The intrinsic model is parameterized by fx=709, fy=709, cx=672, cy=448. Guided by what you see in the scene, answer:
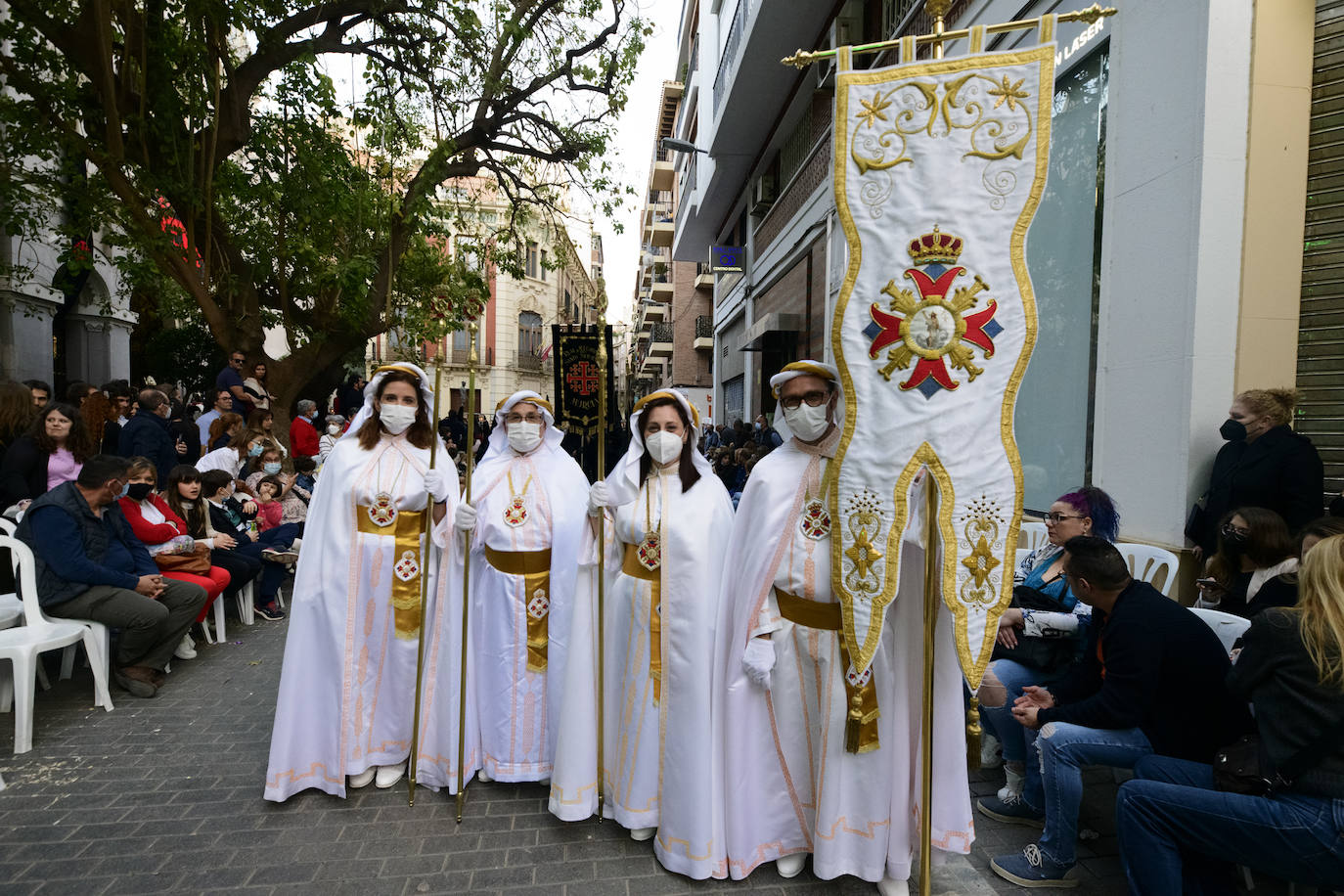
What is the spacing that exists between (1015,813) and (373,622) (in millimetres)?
3394

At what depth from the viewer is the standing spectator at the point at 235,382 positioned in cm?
834

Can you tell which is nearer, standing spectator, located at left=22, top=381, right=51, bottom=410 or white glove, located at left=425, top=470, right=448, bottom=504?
white glove, located at left=425, top=470, right=448, bottom=504

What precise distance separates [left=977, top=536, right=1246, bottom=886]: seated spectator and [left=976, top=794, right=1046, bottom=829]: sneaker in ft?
1.30

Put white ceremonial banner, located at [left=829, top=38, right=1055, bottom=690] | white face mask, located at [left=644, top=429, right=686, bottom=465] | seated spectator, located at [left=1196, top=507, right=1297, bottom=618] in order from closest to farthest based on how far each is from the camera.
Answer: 1. white ceremonial banner, located at [left=829, top=38, right=1055, bottom=690]
2. seated spectator, located at [left=1196, top=507, right=1297, bottom=618]
3. white face mask, located at [left=644, top=429, right=686, bottom=465]

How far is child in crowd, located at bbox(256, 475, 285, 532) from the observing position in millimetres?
7324

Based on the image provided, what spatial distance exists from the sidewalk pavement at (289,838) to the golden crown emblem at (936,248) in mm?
2531

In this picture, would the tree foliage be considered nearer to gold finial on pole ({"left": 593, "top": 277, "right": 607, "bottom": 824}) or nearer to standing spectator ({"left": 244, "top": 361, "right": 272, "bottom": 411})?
standing spectator ({"left": 244, "top": 361, "right": 272, "bottom": 411})

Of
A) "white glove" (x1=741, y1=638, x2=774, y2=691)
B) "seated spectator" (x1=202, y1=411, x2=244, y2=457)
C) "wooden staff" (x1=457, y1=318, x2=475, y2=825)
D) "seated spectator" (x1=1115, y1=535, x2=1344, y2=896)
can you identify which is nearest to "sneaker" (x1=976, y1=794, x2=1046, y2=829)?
"seated spectator" (x1=1115, y1=535, x2=1344, y2=896)

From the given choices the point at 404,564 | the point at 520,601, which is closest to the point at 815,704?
the point at 520,601

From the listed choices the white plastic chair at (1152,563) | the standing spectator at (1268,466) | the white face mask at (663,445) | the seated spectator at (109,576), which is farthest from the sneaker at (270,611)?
the standing spectator at (1268,466)

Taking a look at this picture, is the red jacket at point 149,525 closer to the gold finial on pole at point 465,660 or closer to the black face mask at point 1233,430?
the gold finial on pole at point 465,660

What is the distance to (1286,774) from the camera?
2266mm

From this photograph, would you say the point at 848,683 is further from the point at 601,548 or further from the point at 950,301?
the point at 950,301

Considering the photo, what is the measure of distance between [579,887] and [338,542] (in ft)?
6.63
